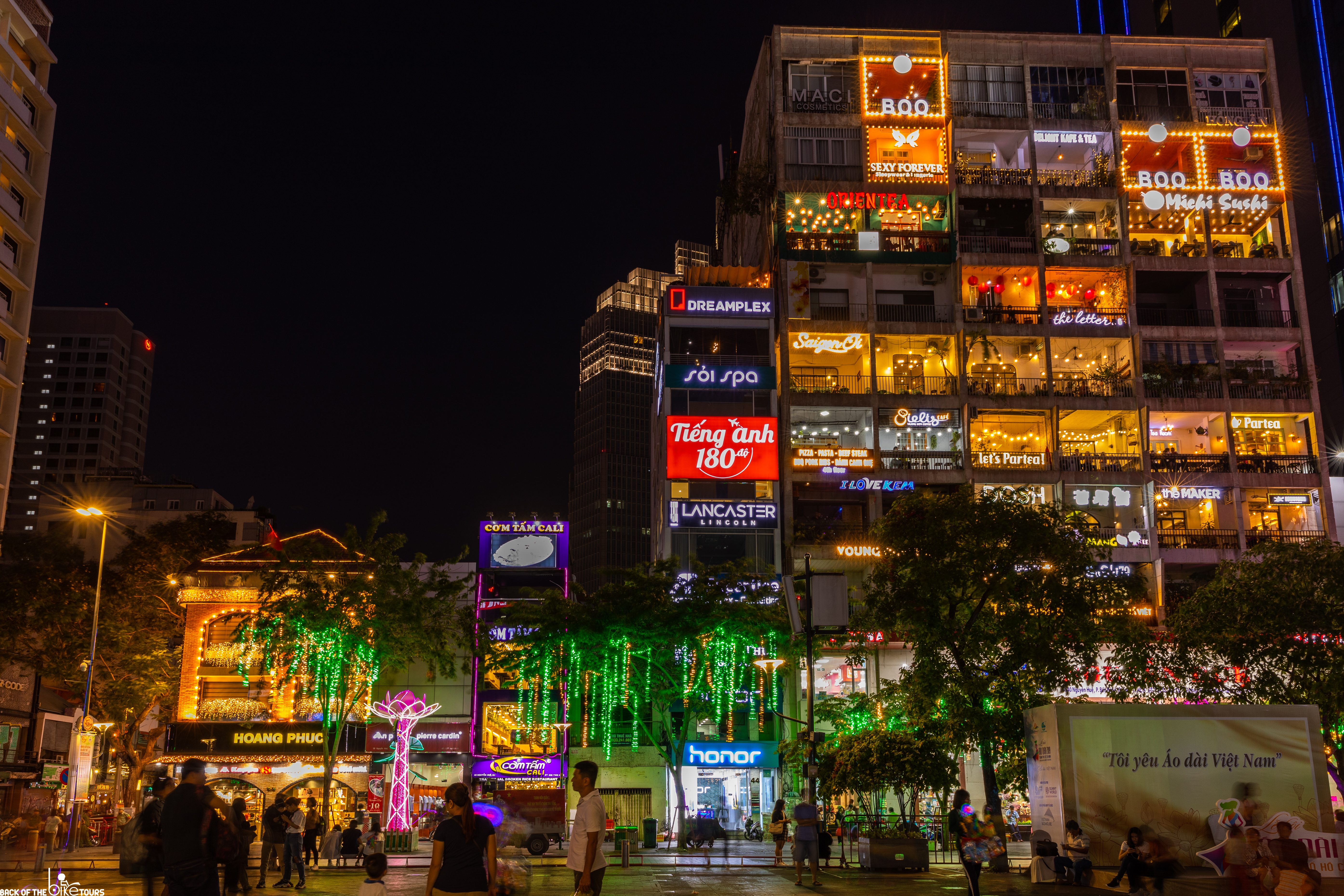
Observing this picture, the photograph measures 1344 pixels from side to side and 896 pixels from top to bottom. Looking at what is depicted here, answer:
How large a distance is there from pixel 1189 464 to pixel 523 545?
107ft

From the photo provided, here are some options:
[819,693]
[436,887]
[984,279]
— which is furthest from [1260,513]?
[436,887]

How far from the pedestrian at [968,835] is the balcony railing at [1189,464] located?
34162 mm

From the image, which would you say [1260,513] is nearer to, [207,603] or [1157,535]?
[1157,535]

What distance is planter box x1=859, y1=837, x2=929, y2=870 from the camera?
93.5 ft

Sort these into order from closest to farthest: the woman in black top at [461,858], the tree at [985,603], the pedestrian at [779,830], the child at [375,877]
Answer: the woman in black top at [461,858] < the child at [375,877] < the pedestrian at [779,830] < the tree at [985,603]

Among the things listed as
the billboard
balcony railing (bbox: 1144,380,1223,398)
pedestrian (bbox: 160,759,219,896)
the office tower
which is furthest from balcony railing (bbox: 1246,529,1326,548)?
the office tower

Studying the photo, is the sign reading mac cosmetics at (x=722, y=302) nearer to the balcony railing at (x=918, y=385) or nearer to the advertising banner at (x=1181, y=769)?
the balcony railing at (x=918, y=385)

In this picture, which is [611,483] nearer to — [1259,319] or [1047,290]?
[1047,290]

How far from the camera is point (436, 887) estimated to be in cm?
1028

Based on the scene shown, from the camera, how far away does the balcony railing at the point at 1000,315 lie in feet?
181

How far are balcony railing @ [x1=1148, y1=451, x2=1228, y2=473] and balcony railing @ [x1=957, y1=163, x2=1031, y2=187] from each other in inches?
602

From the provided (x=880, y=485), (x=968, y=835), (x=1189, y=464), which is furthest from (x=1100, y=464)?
(x=968, y=835)

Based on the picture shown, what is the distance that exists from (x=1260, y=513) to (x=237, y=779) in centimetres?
4788

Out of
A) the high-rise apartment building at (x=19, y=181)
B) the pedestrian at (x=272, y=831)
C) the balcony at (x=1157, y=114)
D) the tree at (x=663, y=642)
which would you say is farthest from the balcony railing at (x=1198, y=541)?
the high-rise apartment building at (x=19, y=181)
